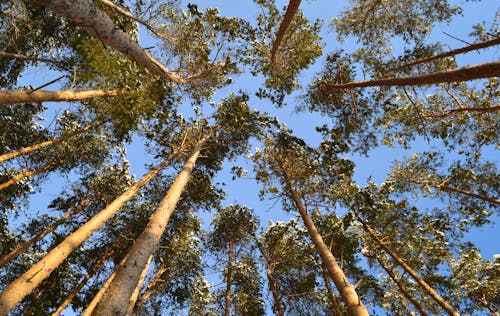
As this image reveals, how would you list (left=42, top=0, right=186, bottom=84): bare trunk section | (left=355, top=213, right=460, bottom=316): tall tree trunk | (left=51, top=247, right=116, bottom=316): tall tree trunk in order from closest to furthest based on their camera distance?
(left=42, top=0, right=186, bottom=84): bare trunk section
(left=355, top=213, right=460, bottom=316): tall tree trunk
(left=51, top=247, right=116, bottom=316): tall tree trunk

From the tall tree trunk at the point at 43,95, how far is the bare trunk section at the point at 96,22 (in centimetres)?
152

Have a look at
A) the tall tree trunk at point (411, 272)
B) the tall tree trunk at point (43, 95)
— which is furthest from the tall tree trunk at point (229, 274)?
the tall tree trunk at point (43, 95)

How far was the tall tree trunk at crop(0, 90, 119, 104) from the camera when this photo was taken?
5252mm

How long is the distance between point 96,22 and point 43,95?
6.31 feet

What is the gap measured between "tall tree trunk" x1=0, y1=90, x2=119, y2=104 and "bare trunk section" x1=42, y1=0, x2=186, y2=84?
1517 millimetres

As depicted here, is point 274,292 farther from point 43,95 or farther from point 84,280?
point 43,95

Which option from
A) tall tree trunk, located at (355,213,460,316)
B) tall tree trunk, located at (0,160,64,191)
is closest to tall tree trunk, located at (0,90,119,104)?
tall tree trunk, located at (0,160,64,191)

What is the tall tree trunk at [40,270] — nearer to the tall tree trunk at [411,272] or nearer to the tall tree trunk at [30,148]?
the tall tree trunk at [30,148]

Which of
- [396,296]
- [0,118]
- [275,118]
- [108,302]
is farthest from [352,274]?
[0,118]

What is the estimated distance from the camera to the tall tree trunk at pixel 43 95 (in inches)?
207

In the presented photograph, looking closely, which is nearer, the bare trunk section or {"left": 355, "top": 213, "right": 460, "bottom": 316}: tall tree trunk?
the bare trunk section

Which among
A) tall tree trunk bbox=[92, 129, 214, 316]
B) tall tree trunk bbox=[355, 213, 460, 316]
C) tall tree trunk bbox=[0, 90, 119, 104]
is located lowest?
tall tree trunk bbox=[92, 129, 214, 316]

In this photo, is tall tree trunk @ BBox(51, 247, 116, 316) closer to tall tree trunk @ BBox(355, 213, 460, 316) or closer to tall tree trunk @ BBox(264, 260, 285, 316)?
tall tree trunk @ BBox(264, 260, 285, 316)

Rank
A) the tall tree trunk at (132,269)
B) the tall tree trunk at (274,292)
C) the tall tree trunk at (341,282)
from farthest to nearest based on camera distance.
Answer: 1. the tall tree trunk at (274,292)
2. the tall tree trunk at (341,282)
3. the tall tree trunk at (132,269)
